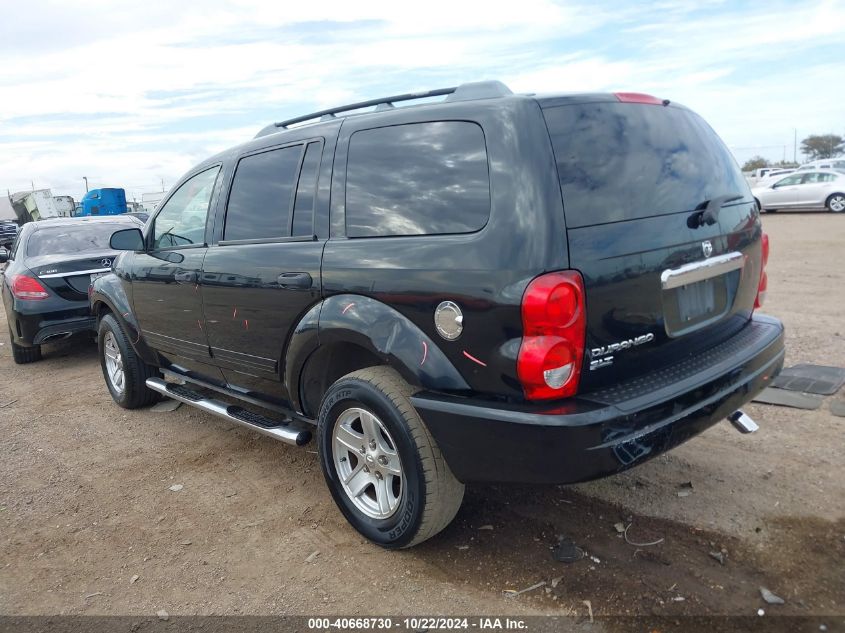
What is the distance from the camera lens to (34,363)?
25.2 feet

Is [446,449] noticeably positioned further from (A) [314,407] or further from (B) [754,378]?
(B) [754,378]

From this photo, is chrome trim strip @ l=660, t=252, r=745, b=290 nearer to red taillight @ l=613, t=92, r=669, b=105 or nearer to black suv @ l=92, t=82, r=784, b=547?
black suv @ l=92, t=82, r=784, b=547

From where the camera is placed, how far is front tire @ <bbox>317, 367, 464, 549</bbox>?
2865 millimetres

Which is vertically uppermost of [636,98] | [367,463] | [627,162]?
[636,98]

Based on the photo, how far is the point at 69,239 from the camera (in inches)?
306

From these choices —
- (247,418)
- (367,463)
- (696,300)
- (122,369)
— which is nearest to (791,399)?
(696,300)

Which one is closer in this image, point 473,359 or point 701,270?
point 473,359

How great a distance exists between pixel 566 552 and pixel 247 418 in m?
1.96

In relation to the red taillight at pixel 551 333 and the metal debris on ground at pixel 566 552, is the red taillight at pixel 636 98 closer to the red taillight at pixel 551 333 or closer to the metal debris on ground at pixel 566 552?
the red taillight at pixel 551 333

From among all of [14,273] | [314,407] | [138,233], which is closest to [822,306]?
[314,407]

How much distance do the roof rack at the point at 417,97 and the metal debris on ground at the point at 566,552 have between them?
6.74ft

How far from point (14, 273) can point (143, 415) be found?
3.06 metres

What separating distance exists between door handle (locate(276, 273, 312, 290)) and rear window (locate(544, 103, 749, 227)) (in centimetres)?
137

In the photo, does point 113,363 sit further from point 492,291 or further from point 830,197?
point 830,197
